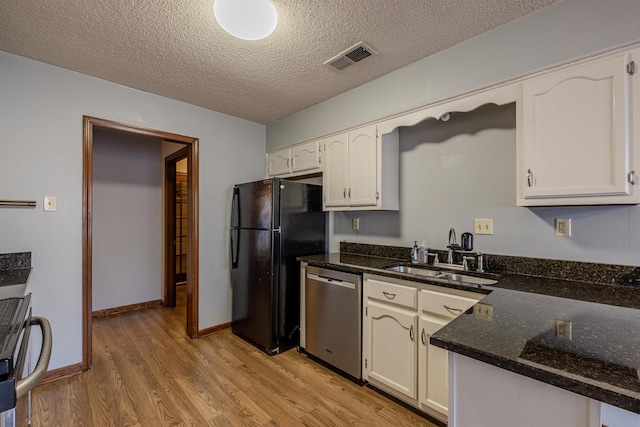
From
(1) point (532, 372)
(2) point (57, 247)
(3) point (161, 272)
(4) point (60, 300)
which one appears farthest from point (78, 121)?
(1) point (532, 372)

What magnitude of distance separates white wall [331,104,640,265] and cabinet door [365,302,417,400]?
0.71 m

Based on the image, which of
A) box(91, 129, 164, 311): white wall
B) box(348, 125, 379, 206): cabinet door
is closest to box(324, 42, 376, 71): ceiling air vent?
box(348, 125, 379, 206): cabinet door

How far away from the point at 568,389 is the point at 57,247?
A: 3.09 meters

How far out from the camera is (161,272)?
4.23m

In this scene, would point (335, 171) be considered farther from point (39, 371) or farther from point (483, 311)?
point (39, 371)

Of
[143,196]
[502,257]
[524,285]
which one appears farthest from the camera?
[143,196]

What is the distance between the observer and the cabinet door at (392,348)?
74.1 inches

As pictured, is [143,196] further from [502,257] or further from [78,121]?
[502,257]

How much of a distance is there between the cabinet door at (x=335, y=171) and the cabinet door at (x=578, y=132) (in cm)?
140

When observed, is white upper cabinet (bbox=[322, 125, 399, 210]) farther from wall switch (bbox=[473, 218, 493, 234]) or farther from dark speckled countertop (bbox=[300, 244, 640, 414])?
dark speckled countertop (bbox=[300, 244, 640, 414])

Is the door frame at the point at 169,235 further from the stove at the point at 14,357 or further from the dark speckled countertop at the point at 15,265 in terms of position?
the stove at the point at 14,357

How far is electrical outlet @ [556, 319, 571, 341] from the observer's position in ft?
2.96

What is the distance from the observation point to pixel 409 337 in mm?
1896

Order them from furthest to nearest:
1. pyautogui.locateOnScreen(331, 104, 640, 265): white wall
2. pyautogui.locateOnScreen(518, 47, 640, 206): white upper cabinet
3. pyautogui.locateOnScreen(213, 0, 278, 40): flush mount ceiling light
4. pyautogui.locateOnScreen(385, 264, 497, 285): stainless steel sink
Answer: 1. pyautogui.locateOnScreen(385, 264, 497, 285): stainless steel sink
2. pyautogui.locateOnScreen(331, 104, 640, 265): white wall
3. pyautogui.locateOnScreen(213, 0, 278, 40): flush mount ceiling light
4. pyautogui.locateOnScreen(518, 47, 640, 206): white upper cabinet
